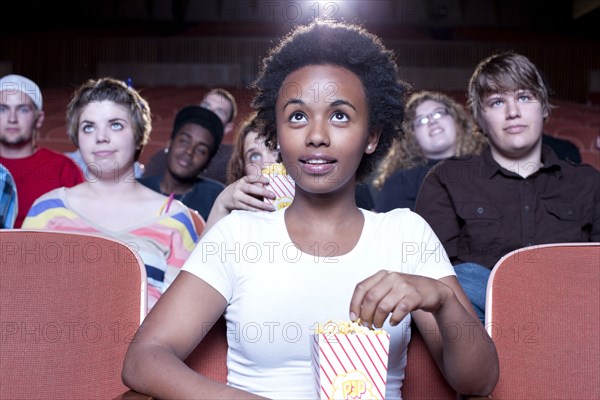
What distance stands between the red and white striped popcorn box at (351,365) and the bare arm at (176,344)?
171 millimetres

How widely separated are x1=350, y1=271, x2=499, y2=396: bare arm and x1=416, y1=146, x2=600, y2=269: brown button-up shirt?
0.59 meters

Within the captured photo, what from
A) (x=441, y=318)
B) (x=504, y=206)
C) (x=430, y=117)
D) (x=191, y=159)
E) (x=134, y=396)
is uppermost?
(x=430, y=117)

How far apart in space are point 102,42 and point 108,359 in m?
8.52

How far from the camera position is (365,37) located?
3.86ft

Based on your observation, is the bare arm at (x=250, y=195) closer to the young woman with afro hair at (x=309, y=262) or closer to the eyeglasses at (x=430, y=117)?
the young woman with afro hair at (x=309, y=262)

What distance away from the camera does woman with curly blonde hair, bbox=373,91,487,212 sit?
2.52 m

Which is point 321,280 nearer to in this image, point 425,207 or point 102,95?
point 425,207

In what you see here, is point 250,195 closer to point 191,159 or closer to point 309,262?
Answer: point 309,262

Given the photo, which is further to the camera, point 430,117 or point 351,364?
point 430,117

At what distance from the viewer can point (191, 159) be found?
2.55m

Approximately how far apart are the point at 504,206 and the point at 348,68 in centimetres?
69

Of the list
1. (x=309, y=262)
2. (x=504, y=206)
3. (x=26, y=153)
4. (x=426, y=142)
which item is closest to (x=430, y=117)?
(x=426, y=142)

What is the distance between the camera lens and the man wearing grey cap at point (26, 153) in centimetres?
232

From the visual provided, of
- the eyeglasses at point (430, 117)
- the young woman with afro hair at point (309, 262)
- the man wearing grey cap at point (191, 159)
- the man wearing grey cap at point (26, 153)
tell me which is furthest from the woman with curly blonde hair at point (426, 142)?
the young woman with afro hair at point (309, 262)
